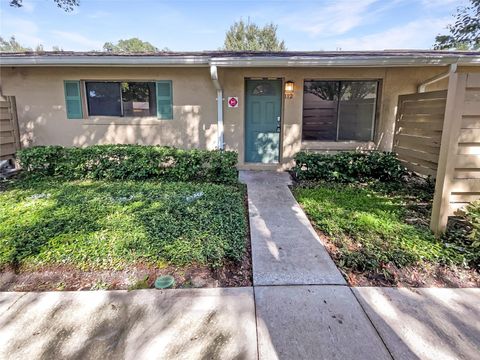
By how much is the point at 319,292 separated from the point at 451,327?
91 cm

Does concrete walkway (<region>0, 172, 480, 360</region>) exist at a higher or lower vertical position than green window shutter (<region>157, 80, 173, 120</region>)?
lower

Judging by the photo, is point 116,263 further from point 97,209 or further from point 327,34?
point 327,34

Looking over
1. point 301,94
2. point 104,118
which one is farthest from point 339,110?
point 104,118

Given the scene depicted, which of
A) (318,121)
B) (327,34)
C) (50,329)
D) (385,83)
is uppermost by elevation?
(327,34)

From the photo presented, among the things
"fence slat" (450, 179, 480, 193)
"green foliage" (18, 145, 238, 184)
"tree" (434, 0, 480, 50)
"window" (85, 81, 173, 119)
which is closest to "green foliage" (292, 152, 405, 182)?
"green foliage" (18, 145, 238, 184)

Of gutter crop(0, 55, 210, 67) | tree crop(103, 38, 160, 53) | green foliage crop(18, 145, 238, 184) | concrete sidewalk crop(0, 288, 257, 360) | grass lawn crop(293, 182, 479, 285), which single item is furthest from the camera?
tree crop(103, 38, 160, 53)

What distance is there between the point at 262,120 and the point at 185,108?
1.90 m

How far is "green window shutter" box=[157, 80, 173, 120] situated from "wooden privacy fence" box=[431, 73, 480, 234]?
18.2 ft

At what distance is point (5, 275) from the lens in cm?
264

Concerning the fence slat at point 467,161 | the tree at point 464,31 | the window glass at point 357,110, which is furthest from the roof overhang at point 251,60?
the tree at point 464,31

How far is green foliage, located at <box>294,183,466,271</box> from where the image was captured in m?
2.89

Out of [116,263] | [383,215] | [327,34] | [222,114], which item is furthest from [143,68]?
[327,34]

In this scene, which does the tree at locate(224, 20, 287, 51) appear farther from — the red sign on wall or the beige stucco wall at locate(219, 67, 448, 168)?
the red sign on wall

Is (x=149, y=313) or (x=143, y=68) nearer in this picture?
(x=149, y=313)
